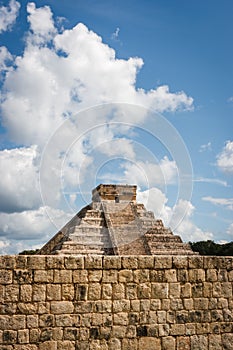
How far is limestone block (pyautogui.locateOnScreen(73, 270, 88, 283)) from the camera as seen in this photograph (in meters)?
7.04

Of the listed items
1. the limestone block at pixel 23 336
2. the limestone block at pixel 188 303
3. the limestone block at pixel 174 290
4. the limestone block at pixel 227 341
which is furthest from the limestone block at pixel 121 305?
the limestone block at pixel 227 341

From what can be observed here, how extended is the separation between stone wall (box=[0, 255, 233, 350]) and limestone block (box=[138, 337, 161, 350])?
1 cm

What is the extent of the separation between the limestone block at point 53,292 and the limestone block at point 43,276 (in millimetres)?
93

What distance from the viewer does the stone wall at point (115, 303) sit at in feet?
22.4

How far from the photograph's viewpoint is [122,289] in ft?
23.6

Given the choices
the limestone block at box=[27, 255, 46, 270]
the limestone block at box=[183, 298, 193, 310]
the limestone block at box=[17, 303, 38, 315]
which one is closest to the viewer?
the limestone block at box=[17, 303, 38, 315]

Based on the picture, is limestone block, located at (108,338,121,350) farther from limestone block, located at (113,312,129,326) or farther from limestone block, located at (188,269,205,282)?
limestone block, located at (188,269,205,282)

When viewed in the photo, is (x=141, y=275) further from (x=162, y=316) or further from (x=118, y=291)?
(x=162, y=316)

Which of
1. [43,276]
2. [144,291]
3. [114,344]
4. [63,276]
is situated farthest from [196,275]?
[43,276]

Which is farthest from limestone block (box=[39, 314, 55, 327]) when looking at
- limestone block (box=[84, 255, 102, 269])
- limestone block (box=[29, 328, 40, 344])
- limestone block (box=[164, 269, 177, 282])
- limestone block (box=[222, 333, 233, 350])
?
limestone block (box=[222, 333, 233, 350])

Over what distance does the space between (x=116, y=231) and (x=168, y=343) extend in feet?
55.0

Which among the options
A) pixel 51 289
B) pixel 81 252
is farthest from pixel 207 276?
pixel 81 252

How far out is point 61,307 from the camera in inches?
273

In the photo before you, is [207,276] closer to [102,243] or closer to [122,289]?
[122,289]
